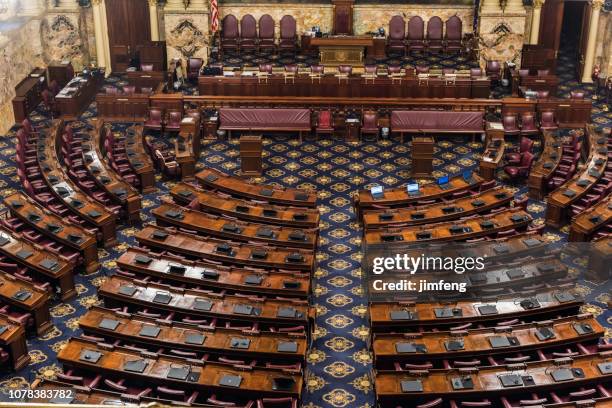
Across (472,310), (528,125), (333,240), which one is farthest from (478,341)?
A: (528,125)

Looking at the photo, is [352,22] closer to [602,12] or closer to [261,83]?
[261,83]

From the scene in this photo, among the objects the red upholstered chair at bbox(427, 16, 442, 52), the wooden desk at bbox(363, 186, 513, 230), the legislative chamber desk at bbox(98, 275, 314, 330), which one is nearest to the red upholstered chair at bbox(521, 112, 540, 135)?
the wooden desk at bbox(363, 186, 513, 230)

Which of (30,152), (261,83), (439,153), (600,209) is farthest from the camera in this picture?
(261,83)

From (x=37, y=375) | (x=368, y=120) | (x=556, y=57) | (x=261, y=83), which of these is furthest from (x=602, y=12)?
(x=37, y=375)

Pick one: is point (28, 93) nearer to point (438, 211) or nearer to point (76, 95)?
point (76, 95)

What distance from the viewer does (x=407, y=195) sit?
17734 millimetres

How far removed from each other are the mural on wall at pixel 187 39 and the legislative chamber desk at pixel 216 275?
12309mm

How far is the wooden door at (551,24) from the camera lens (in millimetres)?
26734

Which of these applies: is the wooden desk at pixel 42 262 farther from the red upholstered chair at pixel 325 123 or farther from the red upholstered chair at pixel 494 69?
the red upholstered chair at pixel 494 69

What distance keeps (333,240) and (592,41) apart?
12.0 metres

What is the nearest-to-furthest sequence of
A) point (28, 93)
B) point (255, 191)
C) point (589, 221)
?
1. point (589, 221)
2. point (255, 191)
3. point (28, 93)

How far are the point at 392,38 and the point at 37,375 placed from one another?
16434 millimetres

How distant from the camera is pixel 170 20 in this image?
2602 centimetres

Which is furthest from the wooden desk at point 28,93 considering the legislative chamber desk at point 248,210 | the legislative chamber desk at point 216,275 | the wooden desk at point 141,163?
the legislative chamber desk at point 216,275
